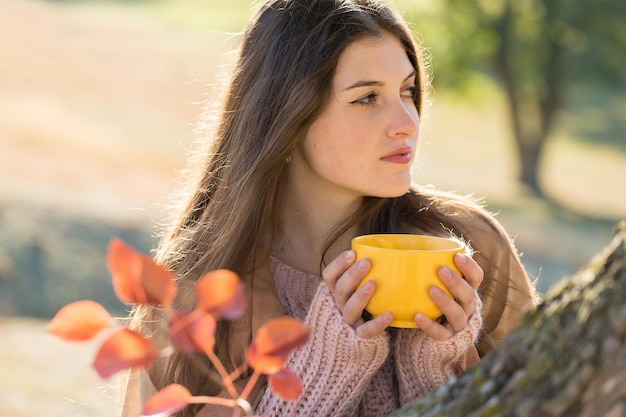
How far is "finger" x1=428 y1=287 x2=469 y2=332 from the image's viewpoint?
1848 millimetres

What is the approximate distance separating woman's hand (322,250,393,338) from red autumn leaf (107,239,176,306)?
901 millimetres

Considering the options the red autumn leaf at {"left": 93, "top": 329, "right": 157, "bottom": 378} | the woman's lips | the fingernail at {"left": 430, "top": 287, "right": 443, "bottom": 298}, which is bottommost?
the fingernail at {"left": 430, "top": 287, "right": 443, "bottom": 298}

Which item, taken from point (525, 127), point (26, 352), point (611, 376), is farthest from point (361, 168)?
point (525, 127)

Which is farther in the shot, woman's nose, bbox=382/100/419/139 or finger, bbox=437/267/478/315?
woman's nose, bbox=382/100/419/139

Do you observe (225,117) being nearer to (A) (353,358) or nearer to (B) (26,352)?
(A) (353,358)

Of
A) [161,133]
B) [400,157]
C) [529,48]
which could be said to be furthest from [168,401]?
[529,48]

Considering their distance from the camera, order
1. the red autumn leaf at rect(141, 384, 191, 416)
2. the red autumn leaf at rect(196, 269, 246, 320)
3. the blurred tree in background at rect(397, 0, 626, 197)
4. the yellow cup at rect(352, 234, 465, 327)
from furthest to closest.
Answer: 1. the blurred tree in background at rect(397, 0, 626, 197)
2. the yellow cup at rect(352, 234, 465, 327)
3. the red autumn leaf at rect(141, 384, 191, 416)
4. the red autumn leaf at rect(196, 269, 246, 320)

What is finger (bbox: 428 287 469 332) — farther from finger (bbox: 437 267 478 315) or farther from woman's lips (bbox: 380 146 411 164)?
woman's lips (bbox: 380 146 411 164)

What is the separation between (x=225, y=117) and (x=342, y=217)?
0.45m

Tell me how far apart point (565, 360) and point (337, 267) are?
91 cm

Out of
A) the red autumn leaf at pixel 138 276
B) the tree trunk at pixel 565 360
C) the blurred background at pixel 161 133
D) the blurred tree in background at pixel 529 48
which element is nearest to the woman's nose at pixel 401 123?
the blurred background at pixel 161 133

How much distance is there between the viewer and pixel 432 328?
6.24 ft

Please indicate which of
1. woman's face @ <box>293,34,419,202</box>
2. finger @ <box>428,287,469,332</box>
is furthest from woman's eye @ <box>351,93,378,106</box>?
finger @ <box>428,287,469,332</box>

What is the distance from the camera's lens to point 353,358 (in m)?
1.95
